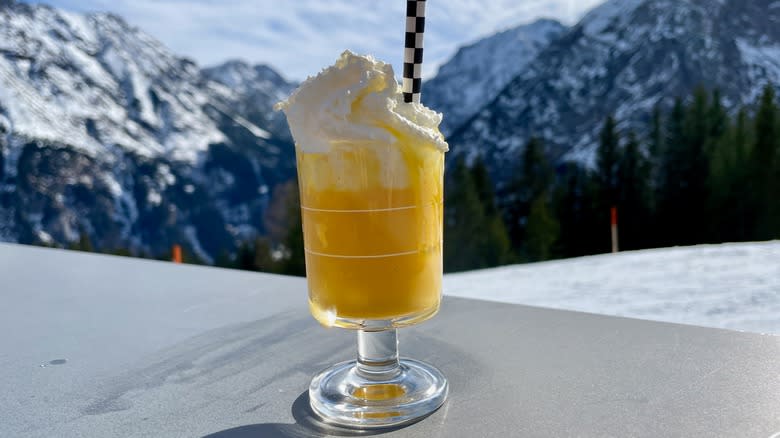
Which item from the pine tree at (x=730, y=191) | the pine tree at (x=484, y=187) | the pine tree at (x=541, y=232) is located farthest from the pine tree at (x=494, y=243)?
the pine tree at (x=730, y=191)

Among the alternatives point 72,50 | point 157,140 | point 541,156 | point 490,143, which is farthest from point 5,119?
point 541,156

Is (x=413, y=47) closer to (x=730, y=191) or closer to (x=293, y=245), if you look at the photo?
(x=730, y=191)

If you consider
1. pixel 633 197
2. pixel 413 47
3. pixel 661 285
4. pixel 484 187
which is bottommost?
pixel 661 285

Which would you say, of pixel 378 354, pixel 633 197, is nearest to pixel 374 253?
pixel 378 354

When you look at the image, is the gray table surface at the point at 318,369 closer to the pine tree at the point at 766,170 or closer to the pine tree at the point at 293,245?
the pine tree at the point at 293,245

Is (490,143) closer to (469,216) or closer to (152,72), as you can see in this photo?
(469,216)

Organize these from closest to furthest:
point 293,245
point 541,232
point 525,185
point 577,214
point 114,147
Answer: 1. point 541,232
2. point 293,245
3. point 577,214
4. point 525,185
5. point 114,147

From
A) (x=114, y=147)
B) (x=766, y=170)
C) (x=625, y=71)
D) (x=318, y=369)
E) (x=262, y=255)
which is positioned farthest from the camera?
(x=114, y=147)
